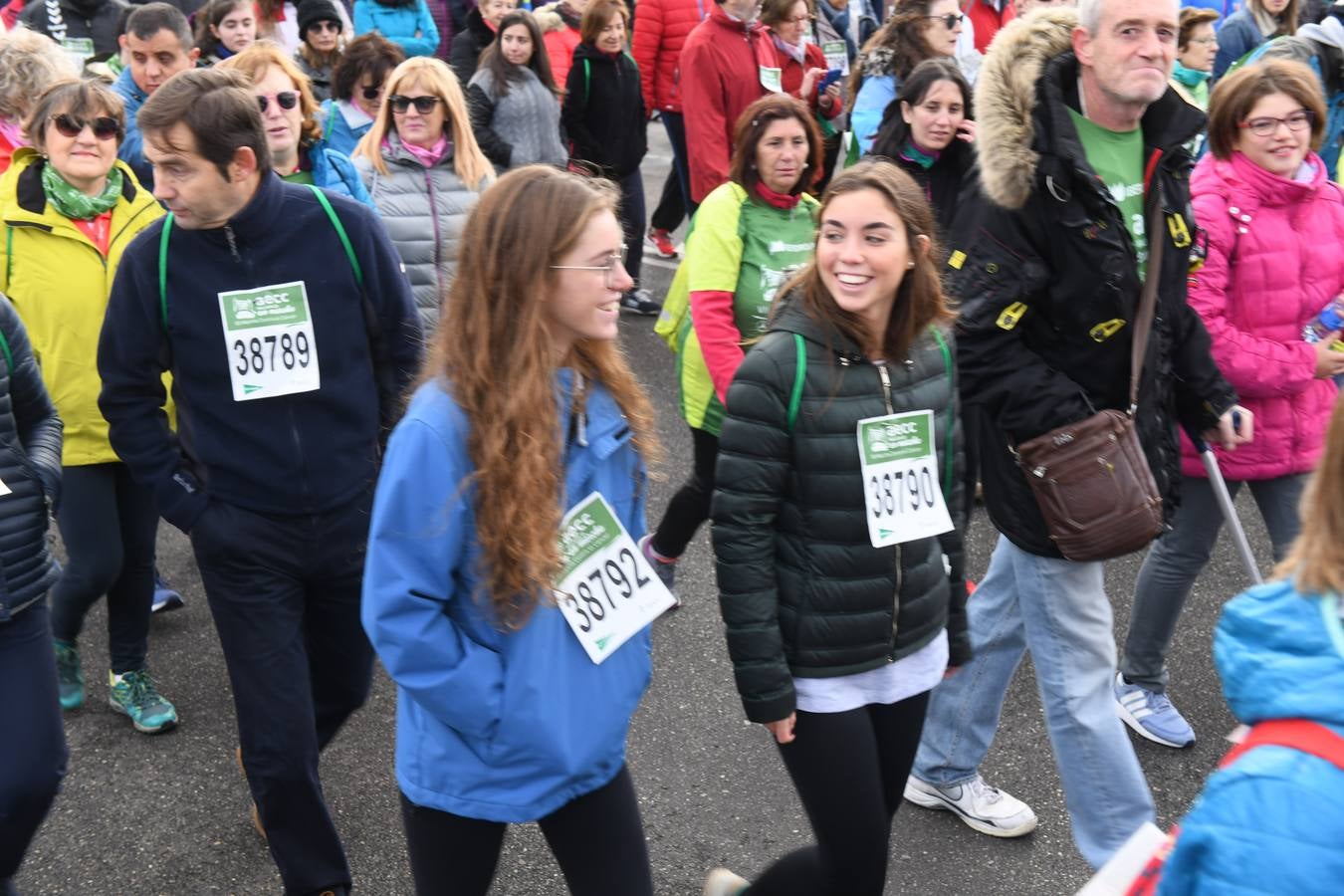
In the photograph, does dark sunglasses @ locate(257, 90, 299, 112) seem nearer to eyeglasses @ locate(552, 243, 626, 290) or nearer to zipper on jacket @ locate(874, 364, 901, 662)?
eyeglasses @ locate(552, 243, 626, 290)

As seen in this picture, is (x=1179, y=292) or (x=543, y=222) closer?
(x=543, y=222)

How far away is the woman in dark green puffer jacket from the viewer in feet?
9.39

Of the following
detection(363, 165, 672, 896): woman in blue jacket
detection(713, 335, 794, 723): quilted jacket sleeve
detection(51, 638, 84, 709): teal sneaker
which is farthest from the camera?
detection(51, 638, 84, 709): teal sneaker

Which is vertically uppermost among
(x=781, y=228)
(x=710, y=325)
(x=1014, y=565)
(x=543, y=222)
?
(x=543, y=222)

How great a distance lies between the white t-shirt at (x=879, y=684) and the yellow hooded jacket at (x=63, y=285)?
8.02 ft

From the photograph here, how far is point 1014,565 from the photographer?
369 centimetres

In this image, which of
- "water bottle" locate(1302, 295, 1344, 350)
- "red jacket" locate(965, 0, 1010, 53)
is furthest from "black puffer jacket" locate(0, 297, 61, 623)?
"red jacket" locate(965, 0, 1010, 53)

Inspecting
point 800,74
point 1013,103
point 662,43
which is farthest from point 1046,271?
point 662,43

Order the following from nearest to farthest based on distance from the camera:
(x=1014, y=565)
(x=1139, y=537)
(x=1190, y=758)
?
(x=1139, y=537) < (x=1014, y=565) < (x=1190, y=758)

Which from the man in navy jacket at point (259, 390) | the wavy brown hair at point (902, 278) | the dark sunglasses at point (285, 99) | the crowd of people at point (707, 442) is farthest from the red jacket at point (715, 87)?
the wavy brown hair at point (902, 278)

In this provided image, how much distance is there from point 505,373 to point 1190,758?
9.46 feet

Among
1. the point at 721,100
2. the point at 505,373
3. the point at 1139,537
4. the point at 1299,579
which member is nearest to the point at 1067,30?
the point at 1139,537

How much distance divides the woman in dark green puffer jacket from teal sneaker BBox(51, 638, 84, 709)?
275 centimetres

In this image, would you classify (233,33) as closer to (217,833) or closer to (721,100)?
(721,100)
